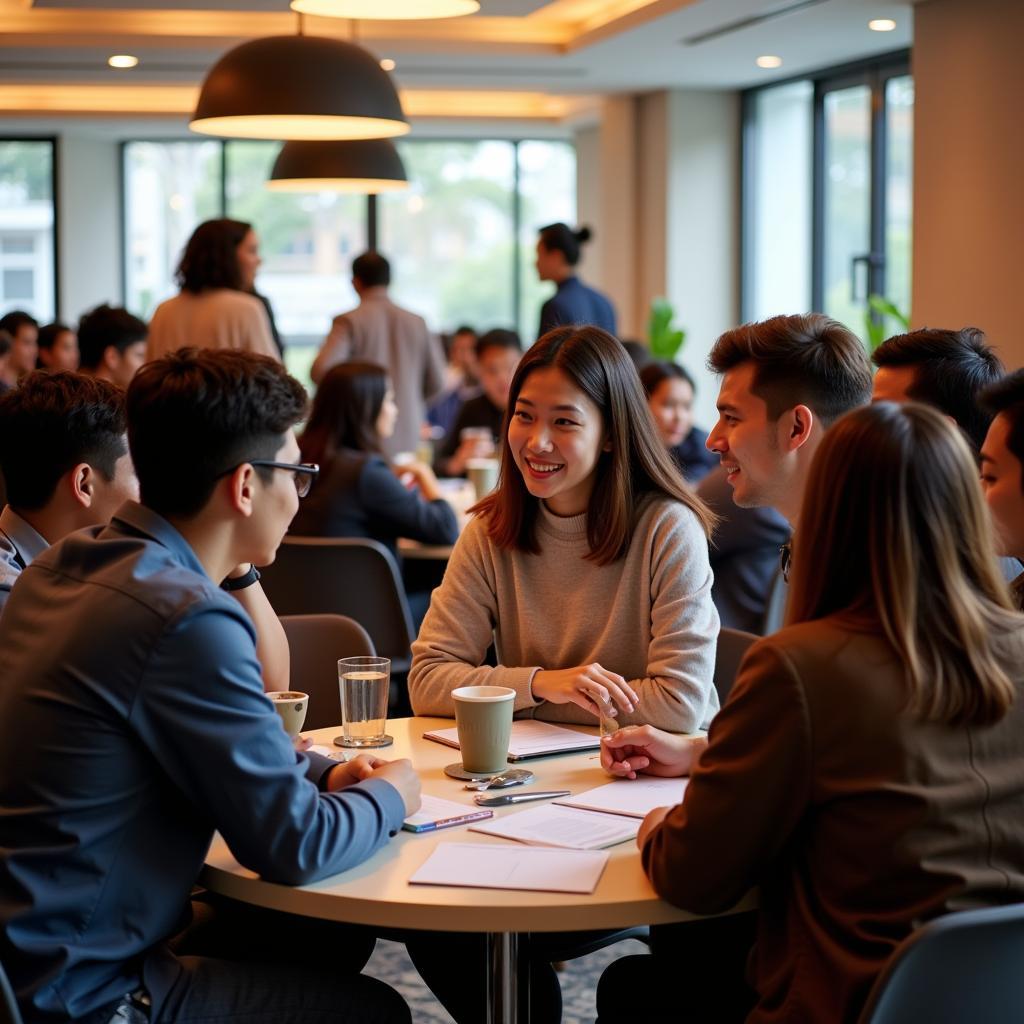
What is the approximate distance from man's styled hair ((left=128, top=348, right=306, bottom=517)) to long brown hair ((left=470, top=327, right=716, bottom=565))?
0.83 metres

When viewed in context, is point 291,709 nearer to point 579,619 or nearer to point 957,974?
point 579,619

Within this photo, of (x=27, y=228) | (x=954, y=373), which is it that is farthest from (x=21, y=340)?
(x=954, y=373)

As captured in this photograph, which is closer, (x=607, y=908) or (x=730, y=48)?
(x=607, y=908)

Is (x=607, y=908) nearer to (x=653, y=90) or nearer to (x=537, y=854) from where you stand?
(x=537, y=854)

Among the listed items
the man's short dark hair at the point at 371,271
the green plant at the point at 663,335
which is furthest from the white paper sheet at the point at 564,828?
the green plant at the point at 663,335

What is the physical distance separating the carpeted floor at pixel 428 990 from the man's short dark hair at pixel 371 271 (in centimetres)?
447

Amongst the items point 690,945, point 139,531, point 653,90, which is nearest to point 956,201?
point 653,90

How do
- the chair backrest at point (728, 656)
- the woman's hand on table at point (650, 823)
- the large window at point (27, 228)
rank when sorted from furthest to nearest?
the large window at point (27, 228), the chair backrest at point (728, 656), the woman's hand on table at point (650, 823)

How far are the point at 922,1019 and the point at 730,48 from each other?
24.3ft

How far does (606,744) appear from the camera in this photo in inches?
79.3

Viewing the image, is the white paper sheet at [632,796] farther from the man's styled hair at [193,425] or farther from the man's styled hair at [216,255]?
the man's styled hair at [216,255]

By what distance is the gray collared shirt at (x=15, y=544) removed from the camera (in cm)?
228

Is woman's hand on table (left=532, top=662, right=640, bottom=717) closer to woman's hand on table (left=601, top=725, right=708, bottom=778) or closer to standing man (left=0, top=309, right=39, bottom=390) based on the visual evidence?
woman's hand on table (left=601, top=725, right=708, bottom=778)

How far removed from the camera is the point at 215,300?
580 cm
